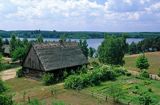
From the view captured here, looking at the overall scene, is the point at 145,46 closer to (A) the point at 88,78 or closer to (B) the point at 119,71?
(B) the point at 119,71

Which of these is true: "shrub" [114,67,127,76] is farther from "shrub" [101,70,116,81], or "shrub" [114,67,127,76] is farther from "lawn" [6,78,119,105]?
"lawn" [6,78,119,105]

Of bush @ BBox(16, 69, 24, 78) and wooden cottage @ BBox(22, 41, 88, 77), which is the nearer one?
wooden cottage @ BBox(22, 41, 88, 77)

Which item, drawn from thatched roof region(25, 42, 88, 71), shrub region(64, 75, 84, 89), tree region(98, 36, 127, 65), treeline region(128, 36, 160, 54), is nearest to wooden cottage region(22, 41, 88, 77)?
thatched roof region(25, 42, 88, 71)

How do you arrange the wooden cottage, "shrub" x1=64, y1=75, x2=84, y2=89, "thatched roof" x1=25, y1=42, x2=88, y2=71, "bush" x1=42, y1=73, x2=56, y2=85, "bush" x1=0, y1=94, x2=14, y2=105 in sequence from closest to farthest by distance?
"bush" x1=0, y1=94, x2=14, y2=105, "shrub" x1=64, y1=75, x2=84, y2=89, "bush" x1=42, y1=73, x2=56, y2=85, the wooden cottage, "thatched roof" x1=25, y1=42, x2=88, y2=71

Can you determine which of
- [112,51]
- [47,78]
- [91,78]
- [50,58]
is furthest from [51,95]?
[112,51]

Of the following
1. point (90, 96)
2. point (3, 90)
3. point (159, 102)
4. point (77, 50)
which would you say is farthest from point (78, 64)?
point (3, 90)

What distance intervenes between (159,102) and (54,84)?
56.4 feet

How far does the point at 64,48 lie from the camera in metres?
50.7

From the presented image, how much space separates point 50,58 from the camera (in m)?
46.2

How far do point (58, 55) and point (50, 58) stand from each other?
2278 mm

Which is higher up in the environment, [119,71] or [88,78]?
[88,78]

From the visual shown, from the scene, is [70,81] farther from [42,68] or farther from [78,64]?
[78,64]

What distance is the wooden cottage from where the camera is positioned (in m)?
45.2

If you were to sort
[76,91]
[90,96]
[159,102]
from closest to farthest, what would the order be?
[159,102], [90,96], [76,91]
